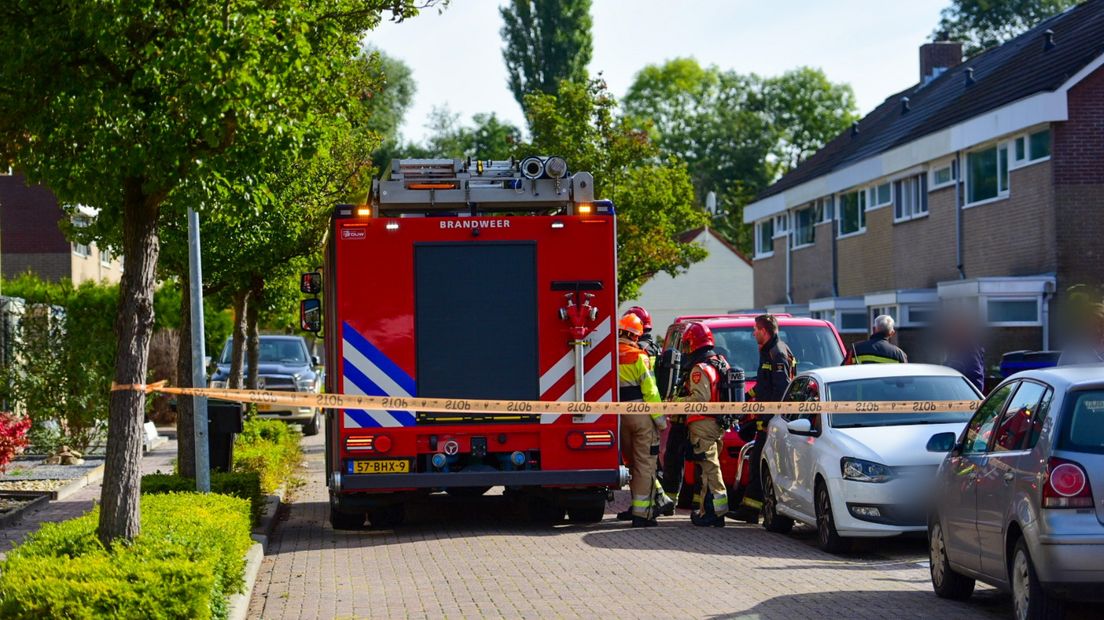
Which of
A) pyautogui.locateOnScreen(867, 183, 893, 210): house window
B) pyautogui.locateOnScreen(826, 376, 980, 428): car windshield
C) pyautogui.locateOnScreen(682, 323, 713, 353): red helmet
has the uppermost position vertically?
pyautogui.locateOnScreen(867, 183, 893, 210): house window

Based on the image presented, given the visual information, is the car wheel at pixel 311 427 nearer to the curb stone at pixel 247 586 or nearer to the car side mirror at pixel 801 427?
the curb stone at pixel 247 586

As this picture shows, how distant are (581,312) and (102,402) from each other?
37.4 feet

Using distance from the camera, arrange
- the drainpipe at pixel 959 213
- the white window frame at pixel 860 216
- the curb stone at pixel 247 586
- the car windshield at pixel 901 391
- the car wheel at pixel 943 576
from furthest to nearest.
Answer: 1. the white window frame at pixel 860 216
2. the drainpipe at pixel 959 213
3. the car windshield at pixel 901 391
4. the car wheel at pixel 943 576
5. the curb stone at pixel 247 586

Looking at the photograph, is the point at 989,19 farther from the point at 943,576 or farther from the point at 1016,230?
the point at 943,576

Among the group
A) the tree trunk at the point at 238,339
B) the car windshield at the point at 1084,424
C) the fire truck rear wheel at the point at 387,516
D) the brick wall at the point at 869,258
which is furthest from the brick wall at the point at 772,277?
the car windshield at the point at 1084,424

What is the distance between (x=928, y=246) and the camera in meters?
33.9

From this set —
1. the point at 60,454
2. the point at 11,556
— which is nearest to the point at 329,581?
the point at 11,556

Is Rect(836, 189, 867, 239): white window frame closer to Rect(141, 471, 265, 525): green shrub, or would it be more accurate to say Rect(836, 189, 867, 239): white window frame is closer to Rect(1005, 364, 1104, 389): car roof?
Rect(141, 471, 265, 525): green shrub

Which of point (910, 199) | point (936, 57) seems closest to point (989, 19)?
point (936, 57)

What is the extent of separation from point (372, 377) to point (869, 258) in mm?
26841

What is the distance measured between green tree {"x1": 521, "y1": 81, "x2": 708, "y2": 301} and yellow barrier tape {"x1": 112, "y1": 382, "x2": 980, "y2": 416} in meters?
21.9

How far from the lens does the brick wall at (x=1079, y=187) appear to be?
2677 cm

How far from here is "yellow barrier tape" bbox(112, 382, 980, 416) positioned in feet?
41.5

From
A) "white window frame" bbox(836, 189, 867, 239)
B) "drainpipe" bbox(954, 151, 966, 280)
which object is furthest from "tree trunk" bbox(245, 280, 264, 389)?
"white window frame" bbox(836, 189, 867, 239)
